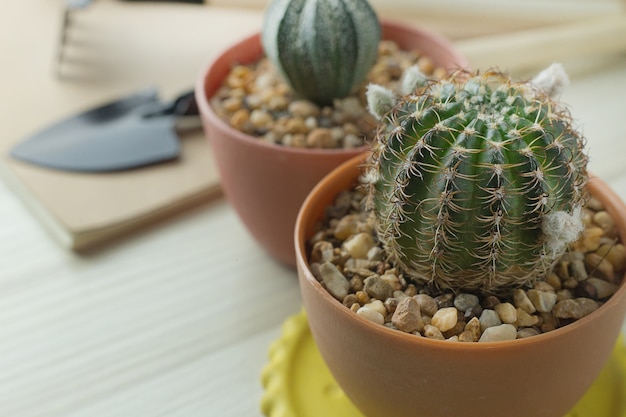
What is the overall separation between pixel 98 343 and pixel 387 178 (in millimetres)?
325

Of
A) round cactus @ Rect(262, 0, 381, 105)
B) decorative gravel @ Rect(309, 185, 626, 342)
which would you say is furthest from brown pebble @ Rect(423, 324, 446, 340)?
round cactus @ Rect(262, 0, 381, 105)

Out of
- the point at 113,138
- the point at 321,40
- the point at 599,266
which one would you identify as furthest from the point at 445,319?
the point at 113,138

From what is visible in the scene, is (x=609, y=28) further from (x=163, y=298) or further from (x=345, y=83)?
(x=163, y=298)

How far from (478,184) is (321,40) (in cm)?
25

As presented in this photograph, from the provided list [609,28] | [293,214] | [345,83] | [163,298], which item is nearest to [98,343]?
[163,298]

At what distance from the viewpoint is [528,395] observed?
417mm

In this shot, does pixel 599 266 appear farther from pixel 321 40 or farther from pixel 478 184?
pixel 321 40

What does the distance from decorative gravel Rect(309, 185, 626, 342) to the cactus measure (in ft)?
0.05

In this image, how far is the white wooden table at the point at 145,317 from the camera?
0.57 metres

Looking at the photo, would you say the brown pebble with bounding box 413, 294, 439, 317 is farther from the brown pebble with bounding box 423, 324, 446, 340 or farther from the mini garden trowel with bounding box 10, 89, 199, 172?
the mini garden trowel with bounding box 10, 89, 199, 172

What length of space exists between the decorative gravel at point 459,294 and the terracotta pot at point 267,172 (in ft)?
0.18

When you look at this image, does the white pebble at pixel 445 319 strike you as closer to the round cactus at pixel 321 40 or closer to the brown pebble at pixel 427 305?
the brown pebble at pixel 427 305

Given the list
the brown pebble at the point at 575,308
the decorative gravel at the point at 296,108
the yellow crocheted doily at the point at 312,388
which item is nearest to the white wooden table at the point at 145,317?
the yellow crocheted doily at the point at 312,388

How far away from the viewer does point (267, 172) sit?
23.0 inches
